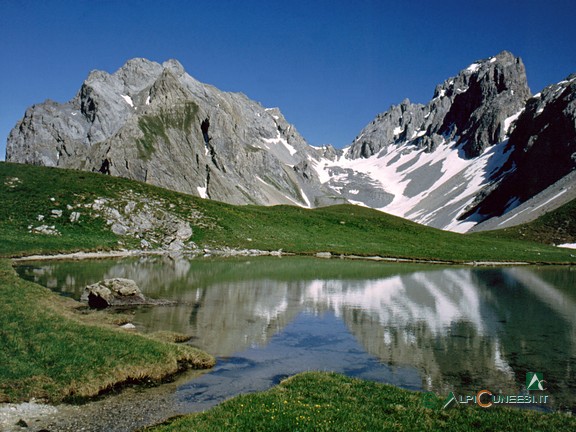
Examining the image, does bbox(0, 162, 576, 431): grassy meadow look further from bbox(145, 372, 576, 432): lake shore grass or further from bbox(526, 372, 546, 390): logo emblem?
bbox(526, 372, 546, 390): logo emblem

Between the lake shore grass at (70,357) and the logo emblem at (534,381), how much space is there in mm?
12404

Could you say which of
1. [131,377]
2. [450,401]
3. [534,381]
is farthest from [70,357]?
[534,381]

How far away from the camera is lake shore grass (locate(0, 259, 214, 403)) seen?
47.4 feet

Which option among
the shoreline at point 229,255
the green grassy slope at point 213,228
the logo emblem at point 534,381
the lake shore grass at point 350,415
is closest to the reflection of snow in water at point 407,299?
the logo emblem at point 534,381

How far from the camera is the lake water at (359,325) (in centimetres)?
1730

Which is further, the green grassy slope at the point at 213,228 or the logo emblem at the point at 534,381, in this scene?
the green grassy slope at the point at 213,228

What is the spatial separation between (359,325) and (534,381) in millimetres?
11357

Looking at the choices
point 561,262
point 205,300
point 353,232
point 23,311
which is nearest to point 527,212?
point 561,262

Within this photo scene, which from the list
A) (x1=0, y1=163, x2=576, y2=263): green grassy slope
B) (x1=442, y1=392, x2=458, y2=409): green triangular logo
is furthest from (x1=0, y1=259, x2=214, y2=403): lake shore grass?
(x1=0, y1=163, x2=576, y2=263): green grassy slope

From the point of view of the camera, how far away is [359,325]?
26.7 meters

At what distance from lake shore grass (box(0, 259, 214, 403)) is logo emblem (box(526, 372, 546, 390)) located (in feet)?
40.7

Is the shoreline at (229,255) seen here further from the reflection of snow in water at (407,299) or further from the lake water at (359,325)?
the reflection of snow in water at (407,299)

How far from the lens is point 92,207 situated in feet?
236

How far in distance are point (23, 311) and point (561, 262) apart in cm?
9172
